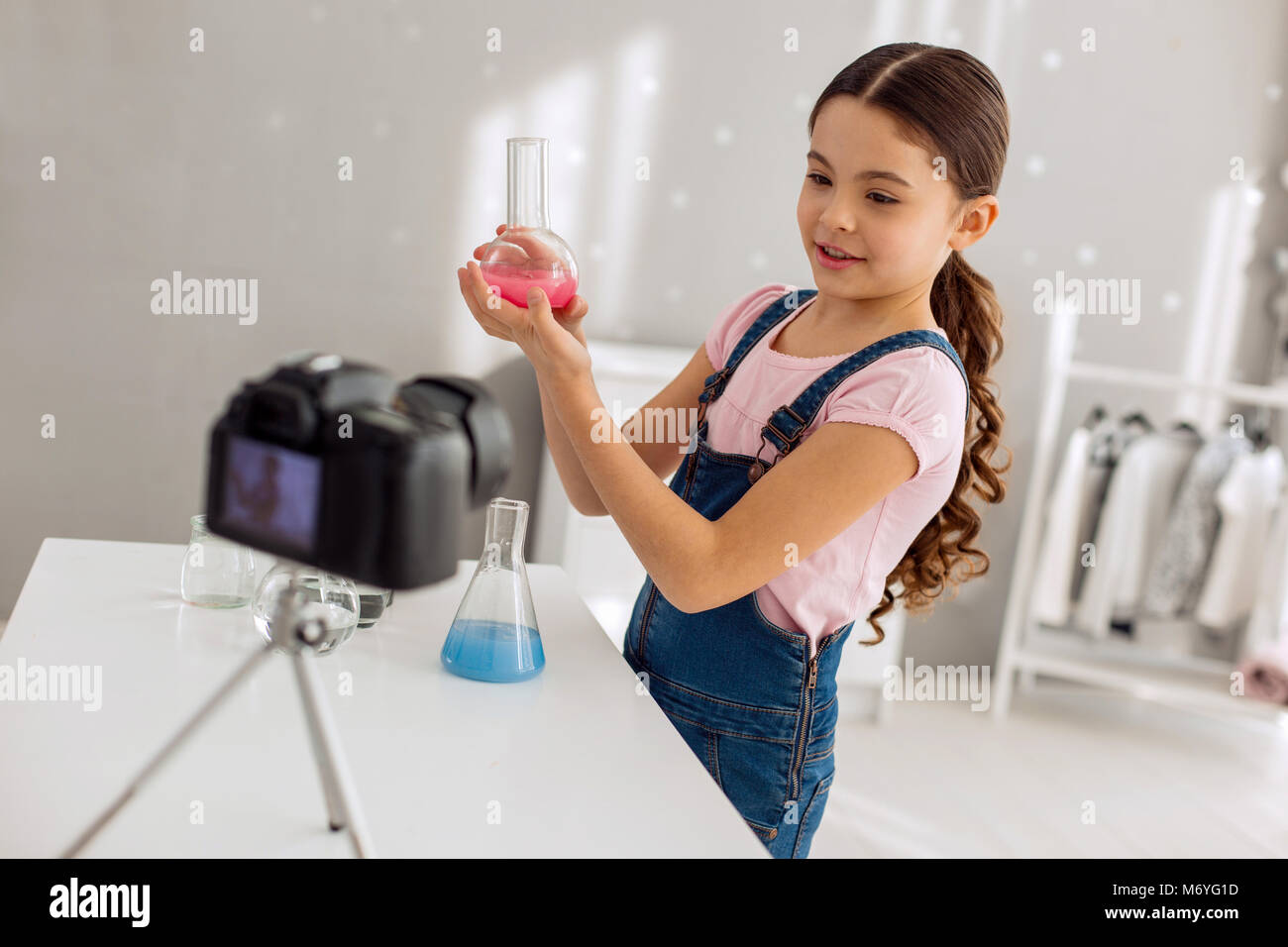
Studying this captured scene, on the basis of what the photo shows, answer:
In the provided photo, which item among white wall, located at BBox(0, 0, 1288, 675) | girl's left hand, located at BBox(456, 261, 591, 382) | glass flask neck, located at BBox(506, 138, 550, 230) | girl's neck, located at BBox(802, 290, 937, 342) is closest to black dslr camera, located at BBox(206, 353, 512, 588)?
girl's left hand, located at BBox(456, 261, 591, 382)

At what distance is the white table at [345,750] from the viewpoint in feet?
2.63

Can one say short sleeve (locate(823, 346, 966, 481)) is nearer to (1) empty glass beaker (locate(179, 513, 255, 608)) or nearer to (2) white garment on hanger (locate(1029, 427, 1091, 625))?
(1) empty glass beaker (locate(179, 513, 255, 608))

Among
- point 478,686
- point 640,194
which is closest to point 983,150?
point 478,686

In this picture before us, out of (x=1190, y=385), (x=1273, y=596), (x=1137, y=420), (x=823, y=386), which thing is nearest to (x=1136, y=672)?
(x=1273, y=596)

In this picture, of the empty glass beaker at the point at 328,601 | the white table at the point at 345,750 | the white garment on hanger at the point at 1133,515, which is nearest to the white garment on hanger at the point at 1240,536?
the white garment on hanger at the point at 1133,515

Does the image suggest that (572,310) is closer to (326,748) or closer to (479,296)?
(479,296)

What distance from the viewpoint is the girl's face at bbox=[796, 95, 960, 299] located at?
106cm

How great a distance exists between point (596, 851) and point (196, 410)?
7.24 feet

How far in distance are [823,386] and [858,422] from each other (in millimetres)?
88

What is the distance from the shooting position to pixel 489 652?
3.53 ft

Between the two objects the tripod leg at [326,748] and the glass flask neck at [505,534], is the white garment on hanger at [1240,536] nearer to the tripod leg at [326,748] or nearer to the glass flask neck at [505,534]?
the glass flask neck at [505,534]

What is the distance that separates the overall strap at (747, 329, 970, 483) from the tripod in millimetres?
558

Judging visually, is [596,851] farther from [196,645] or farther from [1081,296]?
[1081,296]

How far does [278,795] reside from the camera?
0.85 m
